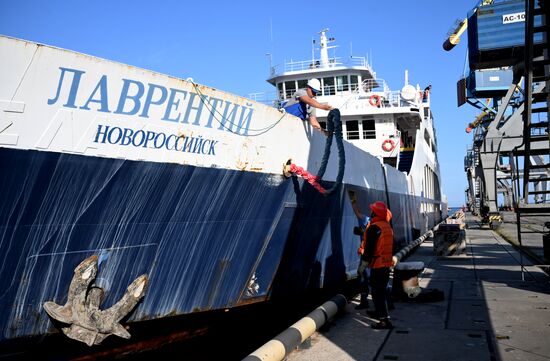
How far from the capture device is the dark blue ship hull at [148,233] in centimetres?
396

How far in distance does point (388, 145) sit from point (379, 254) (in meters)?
10.3

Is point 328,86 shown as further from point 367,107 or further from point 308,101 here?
point 308,101

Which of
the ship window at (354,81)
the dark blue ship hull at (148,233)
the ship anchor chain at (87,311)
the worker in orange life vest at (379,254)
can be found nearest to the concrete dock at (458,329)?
the worker in orange life vest at (379,254)

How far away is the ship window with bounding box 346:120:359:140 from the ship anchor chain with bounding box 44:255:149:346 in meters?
12.4

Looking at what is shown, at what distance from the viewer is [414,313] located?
6.43 meters

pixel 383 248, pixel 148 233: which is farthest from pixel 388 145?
pixel 148 233

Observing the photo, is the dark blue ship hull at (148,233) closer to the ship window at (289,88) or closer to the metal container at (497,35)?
the metal container at (497,35)

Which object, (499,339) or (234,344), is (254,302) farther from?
(499,339)

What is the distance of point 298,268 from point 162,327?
2404 mm

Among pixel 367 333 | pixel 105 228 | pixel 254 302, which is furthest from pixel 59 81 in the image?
pixel 367 333

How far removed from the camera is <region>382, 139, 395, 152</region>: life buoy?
15.6 meters

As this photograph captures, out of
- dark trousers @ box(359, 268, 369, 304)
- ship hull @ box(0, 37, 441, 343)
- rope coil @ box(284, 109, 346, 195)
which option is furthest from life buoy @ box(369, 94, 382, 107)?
dark trousers @ box(359, 268, 369, 304)

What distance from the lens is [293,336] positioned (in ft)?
16.0

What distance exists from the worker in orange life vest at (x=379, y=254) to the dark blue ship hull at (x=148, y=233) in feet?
4.14
